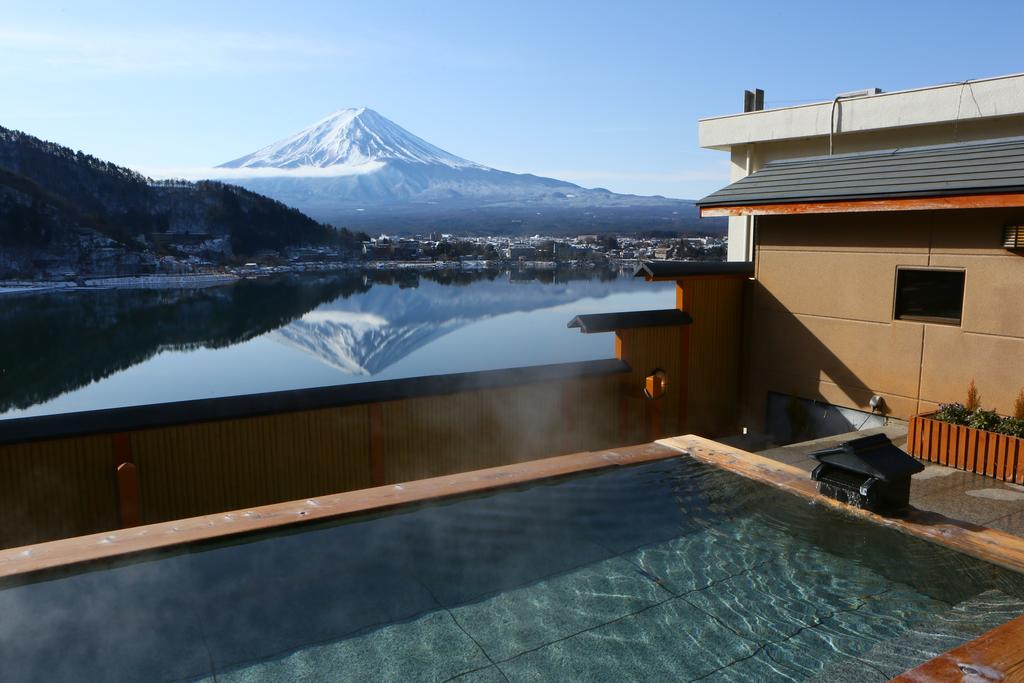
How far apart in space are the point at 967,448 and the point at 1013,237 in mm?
1995

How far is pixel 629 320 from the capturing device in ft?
25.9

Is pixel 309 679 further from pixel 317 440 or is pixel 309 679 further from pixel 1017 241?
pixel 1017 241

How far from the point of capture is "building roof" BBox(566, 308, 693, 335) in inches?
303

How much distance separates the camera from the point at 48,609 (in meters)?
3.21

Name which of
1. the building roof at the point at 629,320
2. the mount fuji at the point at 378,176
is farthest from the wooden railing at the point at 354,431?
the mount fuji at the point at 378,176

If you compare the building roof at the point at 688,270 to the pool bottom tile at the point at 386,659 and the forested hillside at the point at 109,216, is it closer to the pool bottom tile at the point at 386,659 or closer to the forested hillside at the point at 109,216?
the pool bottom tile at the point at 386,659

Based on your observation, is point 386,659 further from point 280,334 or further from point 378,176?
point 378,176

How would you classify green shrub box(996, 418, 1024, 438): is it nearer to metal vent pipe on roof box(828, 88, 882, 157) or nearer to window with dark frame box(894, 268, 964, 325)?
window with dark frame box(894, 268, 964, 325)

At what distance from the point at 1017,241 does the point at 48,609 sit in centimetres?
758

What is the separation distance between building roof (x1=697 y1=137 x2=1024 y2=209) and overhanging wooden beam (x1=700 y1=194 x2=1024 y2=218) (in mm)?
43

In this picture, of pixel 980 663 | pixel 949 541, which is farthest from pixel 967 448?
pixel 980 663

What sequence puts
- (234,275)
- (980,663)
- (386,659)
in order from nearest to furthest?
Answer: (980,663) < (386,659) < (234,275)

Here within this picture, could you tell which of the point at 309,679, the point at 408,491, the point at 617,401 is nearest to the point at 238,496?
the point at 408,491

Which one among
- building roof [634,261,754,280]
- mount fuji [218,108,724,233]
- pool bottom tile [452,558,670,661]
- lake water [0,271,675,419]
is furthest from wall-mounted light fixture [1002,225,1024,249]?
mount fuji [218,108,724,233]
